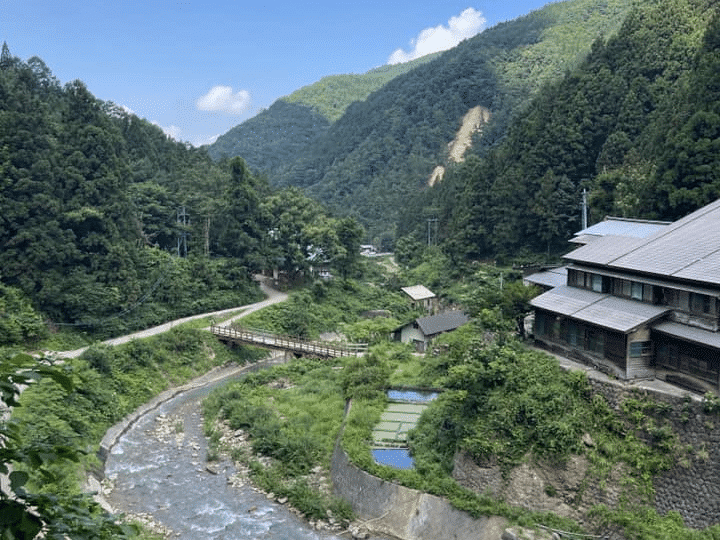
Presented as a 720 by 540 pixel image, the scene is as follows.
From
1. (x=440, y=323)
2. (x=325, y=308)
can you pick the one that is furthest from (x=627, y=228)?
(x=325, y=308)

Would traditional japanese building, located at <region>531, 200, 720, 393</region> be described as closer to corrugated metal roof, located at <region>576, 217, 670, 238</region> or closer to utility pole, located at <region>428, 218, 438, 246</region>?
corrugated metal roof, located at <region>576, 217, 670, 238</region>

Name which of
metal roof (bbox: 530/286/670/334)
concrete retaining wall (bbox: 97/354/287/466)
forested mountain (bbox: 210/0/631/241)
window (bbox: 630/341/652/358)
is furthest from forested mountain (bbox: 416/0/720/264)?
forested mountain (bbox: 210/0/631/241)

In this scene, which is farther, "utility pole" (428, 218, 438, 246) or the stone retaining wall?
"utility pole" (428, 218, 438, 246)

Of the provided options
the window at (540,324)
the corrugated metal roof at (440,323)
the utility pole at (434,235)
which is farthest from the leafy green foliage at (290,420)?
the utility pole at (434,235)

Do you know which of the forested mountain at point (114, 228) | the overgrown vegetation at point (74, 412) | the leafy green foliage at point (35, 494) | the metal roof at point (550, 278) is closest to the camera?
the leafy green foliage at point (35, 494)

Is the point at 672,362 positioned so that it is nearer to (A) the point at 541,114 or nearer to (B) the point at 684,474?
(B) the point at 684,474

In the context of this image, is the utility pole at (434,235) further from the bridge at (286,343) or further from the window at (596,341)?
the window at (596,341)

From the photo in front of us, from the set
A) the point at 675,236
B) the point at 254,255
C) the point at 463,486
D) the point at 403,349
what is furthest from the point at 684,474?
the point at 254,255
